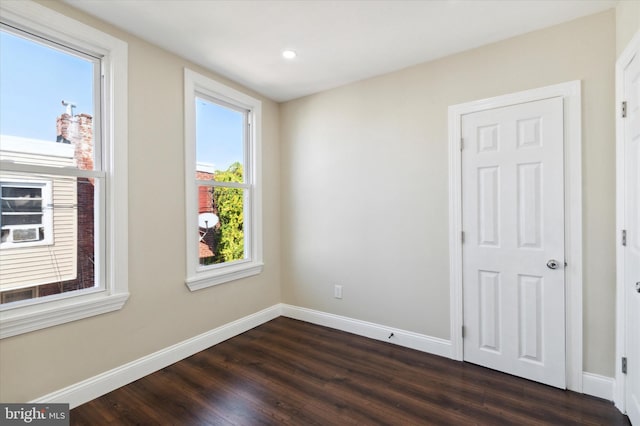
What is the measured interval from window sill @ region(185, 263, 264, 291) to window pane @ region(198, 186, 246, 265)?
12 cm

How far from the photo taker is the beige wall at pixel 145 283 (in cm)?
190

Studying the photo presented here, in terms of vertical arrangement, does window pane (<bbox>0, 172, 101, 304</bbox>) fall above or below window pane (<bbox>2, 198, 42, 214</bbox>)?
below

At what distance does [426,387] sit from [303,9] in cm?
282

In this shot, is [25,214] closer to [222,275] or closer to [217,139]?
[222,275]

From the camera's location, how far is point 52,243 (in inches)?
79.9

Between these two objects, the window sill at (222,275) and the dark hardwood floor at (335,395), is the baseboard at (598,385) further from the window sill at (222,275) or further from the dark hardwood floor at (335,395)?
the window sill at (222,275)

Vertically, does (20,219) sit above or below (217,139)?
below

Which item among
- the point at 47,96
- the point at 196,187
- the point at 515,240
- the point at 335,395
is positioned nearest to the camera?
the point at 47,96

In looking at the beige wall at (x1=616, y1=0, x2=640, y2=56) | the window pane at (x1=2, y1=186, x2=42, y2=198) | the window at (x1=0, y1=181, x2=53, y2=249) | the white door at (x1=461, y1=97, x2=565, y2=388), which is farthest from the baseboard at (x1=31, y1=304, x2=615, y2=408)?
the beige wall at (x1=616, y1=0, x2=640, y2=56)

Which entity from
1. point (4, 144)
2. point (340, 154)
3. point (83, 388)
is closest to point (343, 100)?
point (340, 154)

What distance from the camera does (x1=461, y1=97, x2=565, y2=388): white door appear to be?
7.28 feet

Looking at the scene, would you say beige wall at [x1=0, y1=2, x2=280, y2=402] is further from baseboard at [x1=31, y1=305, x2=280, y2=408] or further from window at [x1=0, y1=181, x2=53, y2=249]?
window at [x1=0, y1=181, x2=53, y2=249]

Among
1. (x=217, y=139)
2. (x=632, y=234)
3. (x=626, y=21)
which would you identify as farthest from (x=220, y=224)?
(x=626, y=21)

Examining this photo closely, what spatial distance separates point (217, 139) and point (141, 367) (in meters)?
2.15
